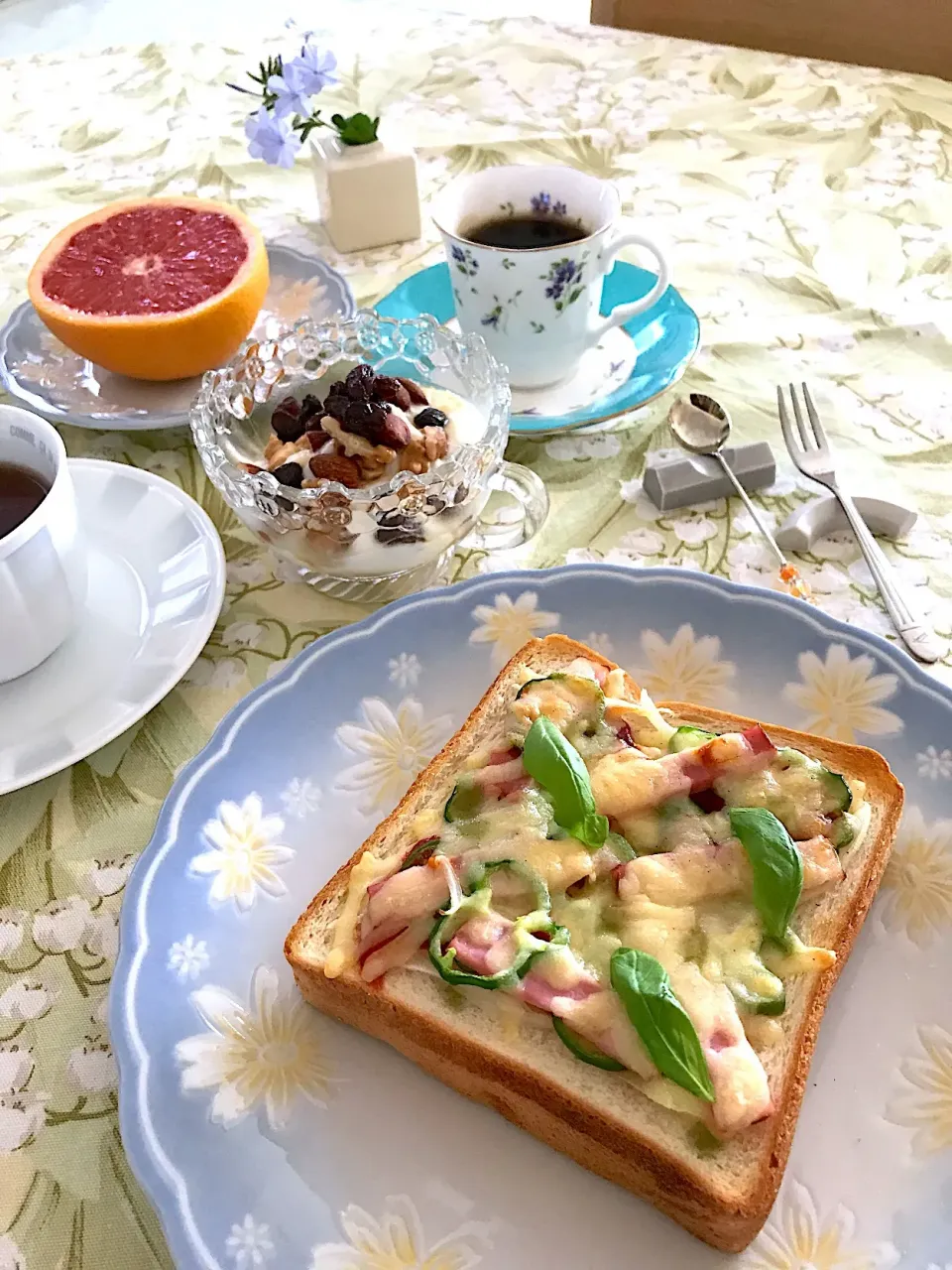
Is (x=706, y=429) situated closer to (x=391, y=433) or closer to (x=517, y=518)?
(x=517, y=518)

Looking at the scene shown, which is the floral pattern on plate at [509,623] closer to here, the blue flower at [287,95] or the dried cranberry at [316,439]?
the dried cranberry at [316,439]

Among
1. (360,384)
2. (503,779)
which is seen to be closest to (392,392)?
(360,384)

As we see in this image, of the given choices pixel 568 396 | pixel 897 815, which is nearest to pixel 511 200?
pixel 568 396

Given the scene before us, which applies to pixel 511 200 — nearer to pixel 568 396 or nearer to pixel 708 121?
pixel 568 396

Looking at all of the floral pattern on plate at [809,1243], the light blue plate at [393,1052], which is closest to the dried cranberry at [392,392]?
the light blue plate at [393,1052]

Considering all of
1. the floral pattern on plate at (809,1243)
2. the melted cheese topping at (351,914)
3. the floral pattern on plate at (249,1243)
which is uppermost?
the melted cheese topping at (351,914)

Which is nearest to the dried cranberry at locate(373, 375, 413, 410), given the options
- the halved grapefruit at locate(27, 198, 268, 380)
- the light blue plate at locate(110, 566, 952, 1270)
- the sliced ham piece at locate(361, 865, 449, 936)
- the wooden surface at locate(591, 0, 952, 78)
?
the light blue plate at locate(110, 566, 952, 1270)
